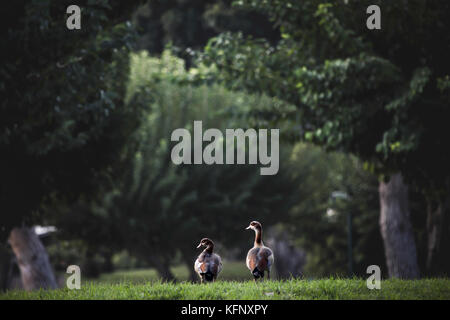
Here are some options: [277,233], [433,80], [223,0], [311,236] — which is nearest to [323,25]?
[433,80]

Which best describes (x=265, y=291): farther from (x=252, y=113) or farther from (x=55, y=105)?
(x=252, y=113)

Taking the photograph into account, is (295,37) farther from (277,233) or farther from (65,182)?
(277,233)

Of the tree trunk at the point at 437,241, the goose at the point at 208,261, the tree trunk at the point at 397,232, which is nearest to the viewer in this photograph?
the goose at the point at 208,261

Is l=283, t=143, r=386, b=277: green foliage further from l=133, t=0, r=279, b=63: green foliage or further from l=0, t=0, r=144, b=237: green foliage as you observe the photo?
l=0, t=0, r=144, b=237: green foliage

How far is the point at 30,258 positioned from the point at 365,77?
10.9m

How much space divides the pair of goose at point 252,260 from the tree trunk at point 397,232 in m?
8.82

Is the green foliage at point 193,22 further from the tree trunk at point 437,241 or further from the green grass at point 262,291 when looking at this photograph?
the green grass at point 262,291

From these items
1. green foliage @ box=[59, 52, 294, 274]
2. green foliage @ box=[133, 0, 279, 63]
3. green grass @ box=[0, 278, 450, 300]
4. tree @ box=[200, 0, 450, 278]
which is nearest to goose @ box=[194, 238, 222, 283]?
green grass @ box=[0, 278, 450, 300]

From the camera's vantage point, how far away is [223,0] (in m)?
33.2

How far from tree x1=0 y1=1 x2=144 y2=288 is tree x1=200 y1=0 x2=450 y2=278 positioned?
3.05 meters

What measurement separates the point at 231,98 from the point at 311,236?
7.48 metres

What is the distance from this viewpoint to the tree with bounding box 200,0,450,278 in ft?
41.3

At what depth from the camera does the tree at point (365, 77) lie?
1260 centimetres
